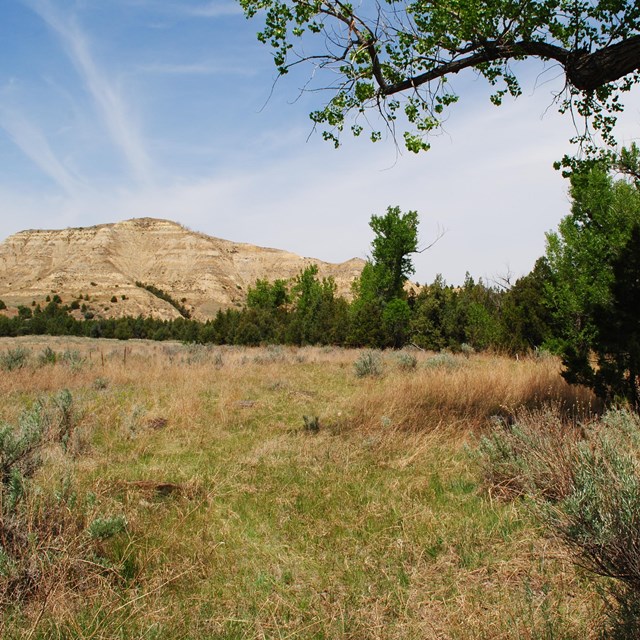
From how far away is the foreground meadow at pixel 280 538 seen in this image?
2357 millimetres

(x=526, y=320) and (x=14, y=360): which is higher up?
(x=526, y=320)

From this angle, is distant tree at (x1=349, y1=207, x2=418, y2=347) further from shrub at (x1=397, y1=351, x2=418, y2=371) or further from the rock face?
the rock face

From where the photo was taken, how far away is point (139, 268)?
105750 mm

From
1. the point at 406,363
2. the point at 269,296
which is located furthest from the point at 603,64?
the point at 269,296

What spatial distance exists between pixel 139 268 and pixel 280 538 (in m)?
112

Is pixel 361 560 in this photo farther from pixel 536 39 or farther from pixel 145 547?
pixel 536 39

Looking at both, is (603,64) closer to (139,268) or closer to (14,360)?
(14,360)

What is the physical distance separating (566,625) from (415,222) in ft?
99.0

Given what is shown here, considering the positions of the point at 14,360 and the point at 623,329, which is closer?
the point at 623,329

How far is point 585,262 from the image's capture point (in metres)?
16.4

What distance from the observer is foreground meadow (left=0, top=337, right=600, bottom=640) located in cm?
236

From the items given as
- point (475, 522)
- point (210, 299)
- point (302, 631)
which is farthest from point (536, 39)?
point (210, 299)

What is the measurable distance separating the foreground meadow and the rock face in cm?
7543

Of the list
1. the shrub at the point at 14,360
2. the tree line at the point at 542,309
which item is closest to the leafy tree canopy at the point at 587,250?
the tree line at the point at 542,309
